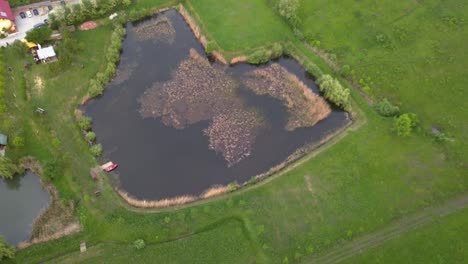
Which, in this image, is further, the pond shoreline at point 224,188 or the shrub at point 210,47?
the shrub at point 210,47

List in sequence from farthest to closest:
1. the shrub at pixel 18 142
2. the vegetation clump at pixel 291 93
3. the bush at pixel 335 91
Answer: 1. the vegetation clump at pixel 291 93
2. the bush at pixel 335 91
3. the shrub at pixel 18 142

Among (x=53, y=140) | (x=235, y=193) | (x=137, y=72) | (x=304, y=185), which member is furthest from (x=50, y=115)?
(x=304, y=185)

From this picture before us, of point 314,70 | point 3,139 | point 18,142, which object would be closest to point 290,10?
point 314,70

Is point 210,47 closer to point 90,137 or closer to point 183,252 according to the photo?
point 90,137

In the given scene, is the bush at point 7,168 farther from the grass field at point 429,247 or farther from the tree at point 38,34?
the grass field at point 429,247

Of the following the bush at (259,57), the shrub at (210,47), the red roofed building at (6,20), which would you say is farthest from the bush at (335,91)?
the red roofed building at (6,20)

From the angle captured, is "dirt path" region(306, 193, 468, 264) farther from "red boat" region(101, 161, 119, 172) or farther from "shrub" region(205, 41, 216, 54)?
"shrub" region(205, 41, 216, 54)
